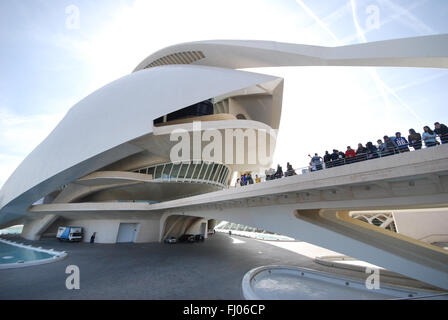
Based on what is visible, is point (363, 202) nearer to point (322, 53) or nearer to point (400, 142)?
point (400, 142)

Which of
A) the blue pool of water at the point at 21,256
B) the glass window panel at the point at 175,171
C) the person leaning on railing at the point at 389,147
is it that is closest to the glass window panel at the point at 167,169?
the glass window panel at the point at 175,171

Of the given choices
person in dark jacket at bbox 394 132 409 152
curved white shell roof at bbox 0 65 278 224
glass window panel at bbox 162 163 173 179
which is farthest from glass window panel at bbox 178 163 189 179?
person in dark jacket at bbox 394 132 409 152

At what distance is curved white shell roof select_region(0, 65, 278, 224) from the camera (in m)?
16.6

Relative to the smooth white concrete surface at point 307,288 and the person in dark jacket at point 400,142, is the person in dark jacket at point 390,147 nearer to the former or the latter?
the person in dark jacket at point 400,142

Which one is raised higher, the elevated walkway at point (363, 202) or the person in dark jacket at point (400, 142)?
the person in dark jacket at point (400, 142)

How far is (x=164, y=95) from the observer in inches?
707

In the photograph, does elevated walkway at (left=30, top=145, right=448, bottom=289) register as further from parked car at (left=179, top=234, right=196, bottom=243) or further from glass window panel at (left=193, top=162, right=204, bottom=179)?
parked car at (left=179, top=234, right=196, bottom=243)

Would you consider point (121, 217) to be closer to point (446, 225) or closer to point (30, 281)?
point (30, 281)

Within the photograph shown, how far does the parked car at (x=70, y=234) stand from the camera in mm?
19953

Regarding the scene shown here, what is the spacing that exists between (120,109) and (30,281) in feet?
48.2

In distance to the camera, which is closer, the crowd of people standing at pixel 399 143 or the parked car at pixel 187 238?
the crowd of people standing at pixel 399 143

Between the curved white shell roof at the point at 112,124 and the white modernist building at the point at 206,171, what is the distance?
128 millimetres

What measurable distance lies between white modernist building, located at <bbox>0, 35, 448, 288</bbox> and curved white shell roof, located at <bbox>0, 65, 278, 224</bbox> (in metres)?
0.13
